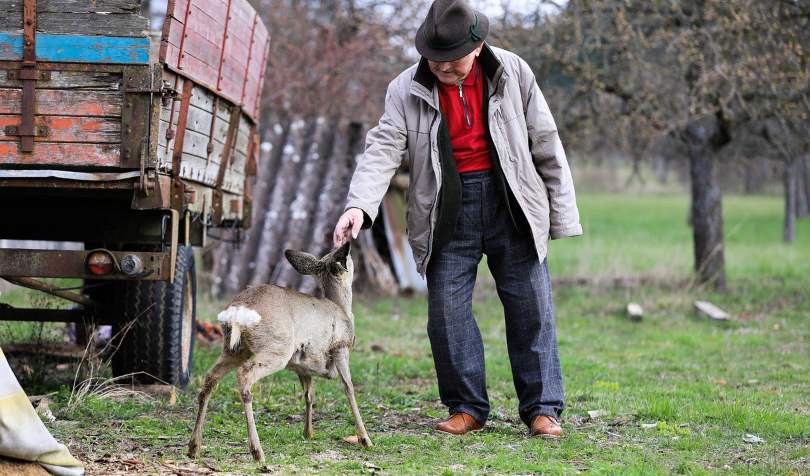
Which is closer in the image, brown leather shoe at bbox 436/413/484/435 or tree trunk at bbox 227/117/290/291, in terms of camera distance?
brown leather shoe at bbox 436/413/484/435

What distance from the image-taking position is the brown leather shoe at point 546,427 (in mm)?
5430

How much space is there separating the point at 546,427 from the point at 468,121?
1.68m

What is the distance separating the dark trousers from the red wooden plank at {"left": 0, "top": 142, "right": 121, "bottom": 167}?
1.80m

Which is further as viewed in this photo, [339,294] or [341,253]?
[339,294]

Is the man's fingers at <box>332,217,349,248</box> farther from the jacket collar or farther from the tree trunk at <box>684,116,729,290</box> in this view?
the tree trunk at <box>684,116,729,290</box>

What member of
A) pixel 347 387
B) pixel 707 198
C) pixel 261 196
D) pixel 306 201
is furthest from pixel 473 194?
pixel 707 198

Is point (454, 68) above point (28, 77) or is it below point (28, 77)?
above

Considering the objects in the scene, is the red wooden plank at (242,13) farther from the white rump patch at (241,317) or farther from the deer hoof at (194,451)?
the deer hoof at (194,451)

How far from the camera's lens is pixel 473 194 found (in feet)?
17.9

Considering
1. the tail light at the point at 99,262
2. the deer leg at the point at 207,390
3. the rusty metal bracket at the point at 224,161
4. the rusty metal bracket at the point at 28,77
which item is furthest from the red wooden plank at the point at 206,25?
the deer leg at the point at 207,390

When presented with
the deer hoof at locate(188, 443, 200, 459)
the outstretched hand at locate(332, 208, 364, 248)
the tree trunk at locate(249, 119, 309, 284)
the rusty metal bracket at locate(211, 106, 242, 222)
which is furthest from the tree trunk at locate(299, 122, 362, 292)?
the deer hoof at locate(188, 443, 200, 459)

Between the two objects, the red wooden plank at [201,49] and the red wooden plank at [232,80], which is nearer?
the red wooden plank at [201,49]

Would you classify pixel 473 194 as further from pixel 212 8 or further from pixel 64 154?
pixel 64 154

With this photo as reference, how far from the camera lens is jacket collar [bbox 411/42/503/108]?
17.6 ft
